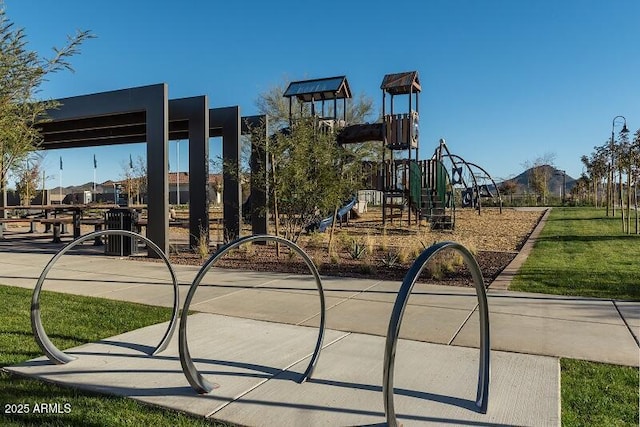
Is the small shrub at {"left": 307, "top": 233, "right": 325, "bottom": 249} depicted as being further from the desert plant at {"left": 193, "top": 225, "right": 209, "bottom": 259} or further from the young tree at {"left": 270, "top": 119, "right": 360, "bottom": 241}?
the desert plant at {"left": 193, "top": 225, "right": 209, "bottom": 259}

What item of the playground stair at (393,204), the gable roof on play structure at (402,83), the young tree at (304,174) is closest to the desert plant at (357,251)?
the young tree at (304,174)

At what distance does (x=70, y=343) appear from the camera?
4.71m

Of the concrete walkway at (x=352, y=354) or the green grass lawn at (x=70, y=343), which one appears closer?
the green grass lawn at (x=70, y=343)

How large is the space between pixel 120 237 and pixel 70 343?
7199 mm

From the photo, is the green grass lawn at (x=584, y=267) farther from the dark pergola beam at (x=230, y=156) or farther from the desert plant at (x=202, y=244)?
the dark pergola beam at (x=230, y=156)

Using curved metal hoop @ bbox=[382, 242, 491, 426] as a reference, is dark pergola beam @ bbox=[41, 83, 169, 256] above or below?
above

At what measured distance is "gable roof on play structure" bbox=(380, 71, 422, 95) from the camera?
21.0 meters

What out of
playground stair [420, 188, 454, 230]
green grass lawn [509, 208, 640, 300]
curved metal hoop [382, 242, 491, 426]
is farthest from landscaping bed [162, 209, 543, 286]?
curved metal hoop [382, 242, 491, 426]

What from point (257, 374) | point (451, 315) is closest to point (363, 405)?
point (257, 374)

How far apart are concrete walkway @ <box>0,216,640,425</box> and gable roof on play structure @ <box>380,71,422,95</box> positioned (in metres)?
14.9

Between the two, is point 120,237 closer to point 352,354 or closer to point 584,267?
point 352,354

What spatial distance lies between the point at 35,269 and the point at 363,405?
811 centimetres

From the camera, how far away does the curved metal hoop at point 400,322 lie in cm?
260

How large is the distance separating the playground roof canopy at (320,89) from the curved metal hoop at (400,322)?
756 inches
